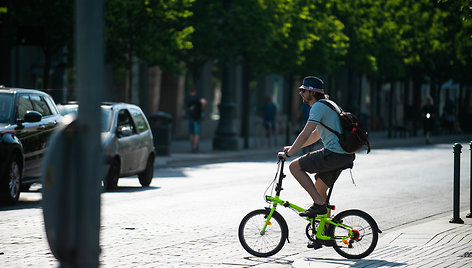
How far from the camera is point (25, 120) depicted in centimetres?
1325

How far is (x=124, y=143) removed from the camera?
52.1ft

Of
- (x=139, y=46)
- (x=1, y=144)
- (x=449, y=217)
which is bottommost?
(x=449, y=217)

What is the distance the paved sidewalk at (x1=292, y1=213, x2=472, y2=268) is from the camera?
7980mm

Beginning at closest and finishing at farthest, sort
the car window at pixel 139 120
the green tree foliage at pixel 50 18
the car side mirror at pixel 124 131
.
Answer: the car side mirror at pixel 124 131 < the car window at pixel 139 120 < the green tree foliage at pixel 50 18

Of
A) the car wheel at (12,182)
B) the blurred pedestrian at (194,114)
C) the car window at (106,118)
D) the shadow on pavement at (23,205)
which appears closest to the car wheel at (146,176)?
the car window at (106,118)

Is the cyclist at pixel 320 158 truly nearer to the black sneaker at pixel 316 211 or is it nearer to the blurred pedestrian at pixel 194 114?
the black sneaker at pixel 316 211

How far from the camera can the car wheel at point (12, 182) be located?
12.7m

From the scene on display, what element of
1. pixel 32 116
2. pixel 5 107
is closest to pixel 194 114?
pixel 5 107

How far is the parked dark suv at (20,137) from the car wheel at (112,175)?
130 centimetres

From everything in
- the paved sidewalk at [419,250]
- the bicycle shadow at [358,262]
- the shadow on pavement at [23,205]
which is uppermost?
the paved sidewalk at [419,250]

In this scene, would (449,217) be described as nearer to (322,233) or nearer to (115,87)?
(322,233)

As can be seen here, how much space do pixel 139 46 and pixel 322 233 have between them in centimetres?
1668

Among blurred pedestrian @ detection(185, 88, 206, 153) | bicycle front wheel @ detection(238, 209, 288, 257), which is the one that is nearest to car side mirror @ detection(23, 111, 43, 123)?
bicycle front wheel @ detection(238, 209, 288, 257)

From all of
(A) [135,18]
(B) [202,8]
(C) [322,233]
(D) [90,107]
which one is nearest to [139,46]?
(A) [135,18]
